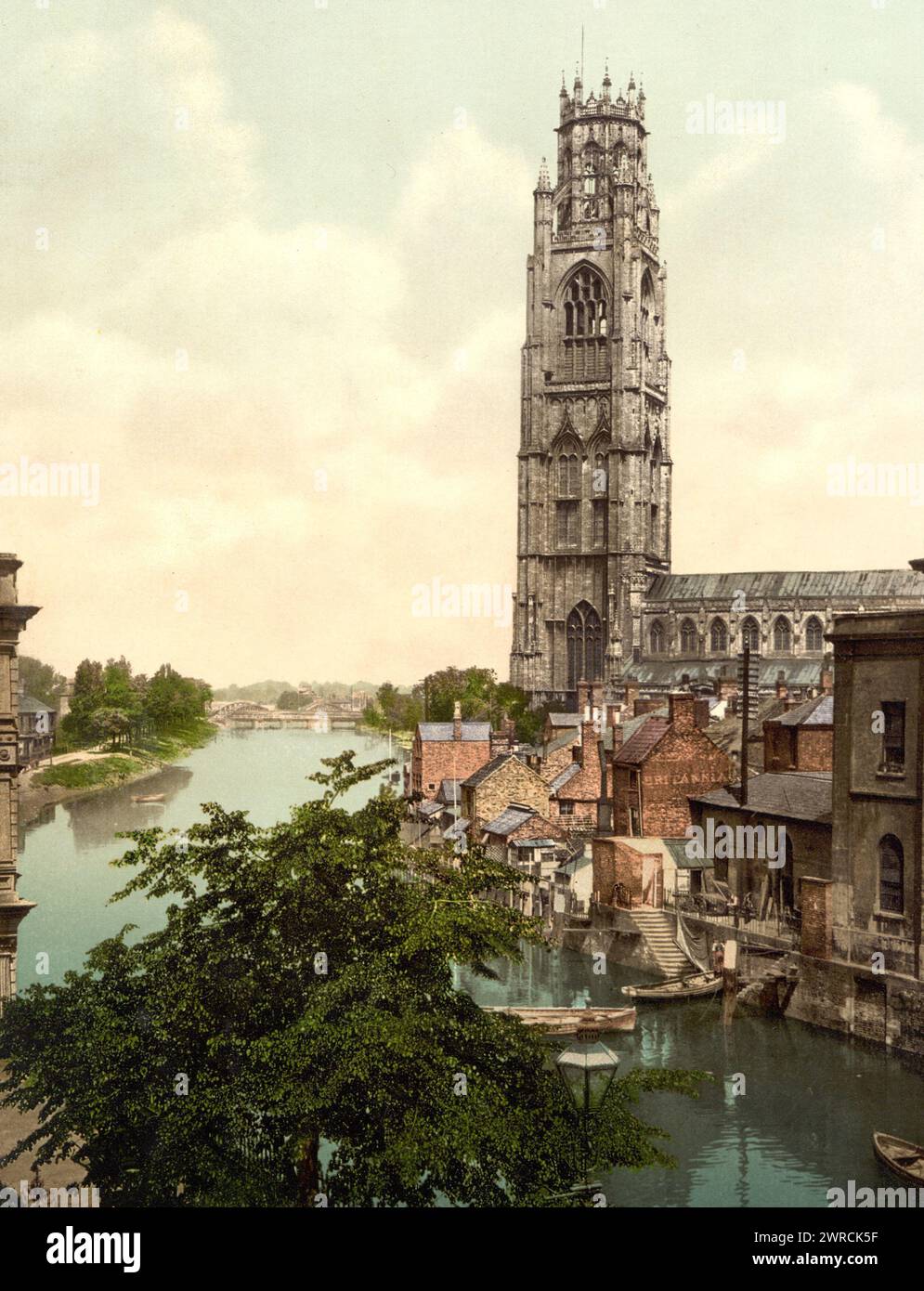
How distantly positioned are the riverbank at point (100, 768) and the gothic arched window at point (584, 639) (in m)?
68.9

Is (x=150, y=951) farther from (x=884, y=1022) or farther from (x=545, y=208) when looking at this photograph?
(x=545, y=208)

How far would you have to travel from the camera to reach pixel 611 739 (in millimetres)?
56812

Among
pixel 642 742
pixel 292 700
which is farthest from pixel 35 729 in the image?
pixel 642 742

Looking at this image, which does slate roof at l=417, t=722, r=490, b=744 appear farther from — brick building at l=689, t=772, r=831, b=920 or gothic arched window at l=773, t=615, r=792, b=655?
gothic arched window at l=773, t=615, r=792, b=655

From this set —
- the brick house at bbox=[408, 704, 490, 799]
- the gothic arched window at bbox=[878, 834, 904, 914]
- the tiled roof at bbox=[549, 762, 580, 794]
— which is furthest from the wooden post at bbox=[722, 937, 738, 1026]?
the brick house at bbox=[408, 704, 490, 799]

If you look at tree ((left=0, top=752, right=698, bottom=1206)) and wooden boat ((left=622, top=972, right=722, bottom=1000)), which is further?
wooden boat ((left=622, top=972, right=722, bottom=1000))

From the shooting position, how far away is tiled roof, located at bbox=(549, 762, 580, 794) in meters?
53.1

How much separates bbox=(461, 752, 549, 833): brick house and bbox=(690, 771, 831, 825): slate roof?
6.21m

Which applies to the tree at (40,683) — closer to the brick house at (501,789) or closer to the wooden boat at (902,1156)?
the brick house at (501,789)

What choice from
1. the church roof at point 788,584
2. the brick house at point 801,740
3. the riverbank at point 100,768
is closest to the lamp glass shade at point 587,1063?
the riverbank at point 100,768

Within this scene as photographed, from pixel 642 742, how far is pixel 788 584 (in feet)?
247

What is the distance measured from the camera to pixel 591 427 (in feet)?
387
